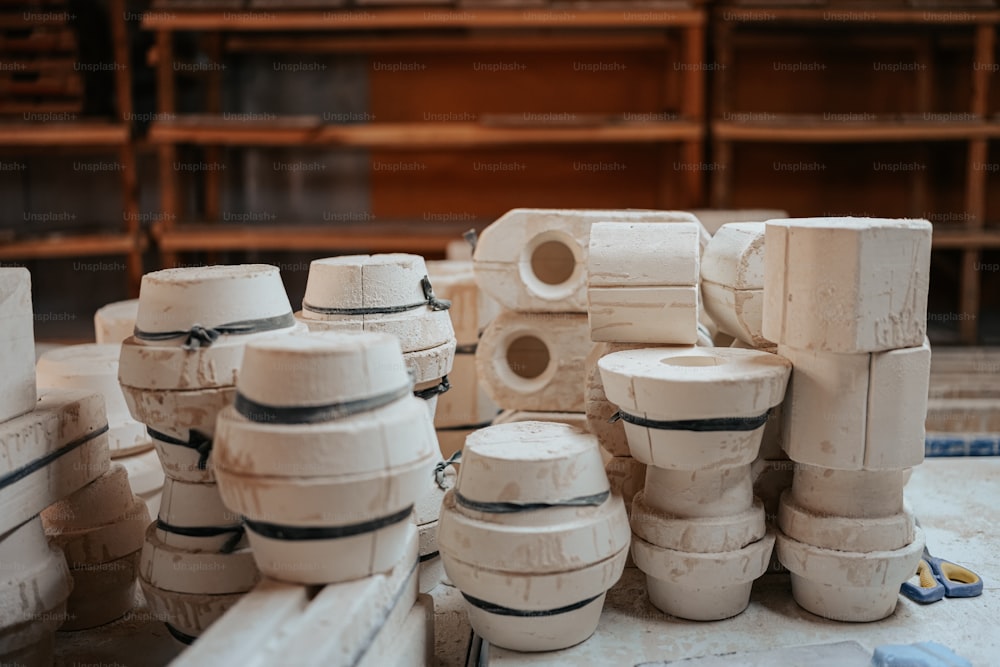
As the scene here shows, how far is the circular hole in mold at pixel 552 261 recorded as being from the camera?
303 centimetres

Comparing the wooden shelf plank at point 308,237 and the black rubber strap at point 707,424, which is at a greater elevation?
the wooden shelf plank at point 308,237

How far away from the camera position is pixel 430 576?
2.48 m

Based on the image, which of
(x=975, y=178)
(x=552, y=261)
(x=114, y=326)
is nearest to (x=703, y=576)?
(x=552, y=261)

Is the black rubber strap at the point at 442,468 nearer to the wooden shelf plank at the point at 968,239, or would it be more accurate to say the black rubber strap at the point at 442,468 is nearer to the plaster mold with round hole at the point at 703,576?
the plaster mold with round hole at the point at 703,576

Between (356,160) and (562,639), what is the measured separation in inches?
161

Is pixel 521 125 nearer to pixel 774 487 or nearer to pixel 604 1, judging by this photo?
pixel 604 1

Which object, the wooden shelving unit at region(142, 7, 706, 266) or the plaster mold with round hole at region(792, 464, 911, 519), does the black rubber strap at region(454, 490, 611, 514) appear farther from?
the wooden shelving unit at region(142, 7, 706, 266)

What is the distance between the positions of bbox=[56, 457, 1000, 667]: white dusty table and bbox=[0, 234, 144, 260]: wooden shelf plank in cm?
298

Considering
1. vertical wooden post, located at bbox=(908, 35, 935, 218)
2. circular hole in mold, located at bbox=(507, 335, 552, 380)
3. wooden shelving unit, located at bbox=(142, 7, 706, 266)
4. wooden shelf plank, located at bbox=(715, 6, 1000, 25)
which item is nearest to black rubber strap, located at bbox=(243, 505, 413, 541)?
circular hole in mold, located at bbox=(507, 335, 552, 380)

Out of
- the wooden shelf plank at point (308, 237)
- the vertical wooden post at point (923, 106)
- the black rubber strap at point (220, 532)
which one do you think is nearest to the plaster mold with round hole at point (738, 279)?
the black rubber strap at point (220, 532)

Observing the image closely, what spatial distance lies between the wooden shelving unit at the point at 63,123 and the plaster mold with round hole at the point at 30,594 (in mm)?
3085

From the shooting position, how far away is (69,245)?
492cm

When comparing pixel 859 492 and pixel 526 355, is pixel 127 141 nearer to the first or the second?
pixel 526 355

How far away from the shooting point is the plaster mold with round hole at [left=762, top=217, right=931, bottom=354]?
208 centimetres
